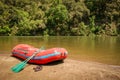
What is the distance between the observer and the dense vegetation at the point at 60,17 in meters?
47.0

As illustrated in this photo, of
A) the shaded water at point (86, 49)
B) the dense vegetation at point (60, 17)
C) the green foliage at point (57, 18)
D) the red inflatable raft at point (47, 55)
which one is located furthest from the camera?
the green foliage at point (57, 18)

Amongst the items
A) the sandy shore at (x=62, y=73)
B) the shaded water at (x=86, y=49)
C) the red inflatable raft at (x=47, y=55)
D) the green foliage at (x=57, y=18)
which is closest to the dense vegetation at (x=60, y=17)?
the green foliage at (x=57, y=18)

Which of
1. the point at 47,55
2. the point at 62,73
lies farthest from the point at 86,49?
the point at 62,73

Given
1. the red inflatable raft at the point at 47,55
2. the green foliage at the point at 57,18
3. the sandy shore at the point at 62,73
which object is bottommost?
the sandy shore at the point at 62,73

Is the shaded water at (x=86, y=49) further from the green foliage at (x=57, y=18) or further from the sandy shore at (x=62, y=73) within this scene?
the green foliage at (x=57, y=18)

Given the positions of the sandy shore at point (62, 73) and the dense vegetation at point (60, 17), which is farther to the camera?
the dense vegetation at point (60, 17)

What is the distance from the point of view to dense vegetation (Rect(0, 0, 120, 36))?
47000 millimetres

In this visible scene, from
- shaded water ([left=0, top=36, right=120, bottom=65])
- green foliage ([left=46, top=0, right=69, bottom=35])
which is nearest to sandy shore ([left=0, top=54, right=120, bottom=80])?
shaded water ([left=0, top=36, right=120, bottom=65])

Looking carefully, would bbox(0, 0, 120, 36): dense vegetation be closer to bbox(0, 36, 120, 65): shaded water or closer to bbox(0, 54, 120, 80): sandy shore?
bbox(0, 36, 120, 65): shaded water

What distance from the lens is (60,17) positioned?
47.5m

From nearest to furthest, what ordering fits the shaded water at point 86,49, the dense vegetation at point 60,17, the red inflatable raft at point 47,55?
the red inflatable raft at point 47,55, the shaded water at point 86,49, the dense vegetation at point 60,17

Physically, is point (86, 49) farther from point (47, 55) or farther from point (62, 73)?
point (62, 73)

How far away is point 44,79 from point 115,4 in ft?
148

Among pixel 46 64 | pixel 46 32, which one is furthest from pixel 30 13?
pixel 46 64
